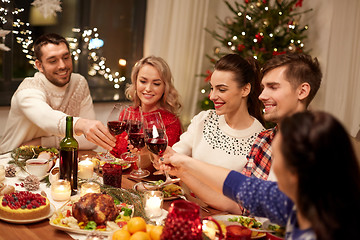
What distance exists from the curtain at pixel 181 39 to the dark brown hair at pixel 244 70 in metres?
2.53

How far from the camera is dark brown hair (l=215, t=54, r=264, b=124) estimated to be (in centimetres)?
236

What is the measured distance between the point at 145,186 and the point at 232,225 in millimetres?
592

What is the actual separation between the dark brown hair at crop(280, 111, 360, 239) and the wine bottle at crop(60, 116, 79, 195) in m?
1.18

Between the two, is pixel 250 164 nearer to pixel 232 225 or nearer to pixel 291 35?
pixel 232 225

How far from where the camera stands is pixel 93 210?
1.45m

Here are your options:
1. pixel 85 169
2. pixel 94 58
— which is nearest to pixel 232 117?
pixel 85 169

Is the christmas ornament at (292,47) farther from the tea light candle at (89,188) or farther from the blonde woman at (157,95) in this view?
the tea light candle at (89,188)

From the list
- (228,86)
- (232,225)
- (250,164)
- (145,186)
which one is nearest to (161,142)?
(145,186)

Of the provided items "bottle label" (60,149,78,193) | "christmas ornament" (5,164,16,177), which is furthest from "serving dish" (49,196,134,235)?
"christmas ornament" (5,164,16,177)

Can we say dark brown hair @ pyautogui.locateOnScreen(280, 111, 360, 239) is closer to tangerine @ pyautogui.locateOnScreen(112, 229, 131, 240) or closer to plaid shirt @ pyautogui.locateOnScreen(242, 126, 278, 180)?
tangerine @ pyautogui.locateOnScreen(112, 229, 131, 240)

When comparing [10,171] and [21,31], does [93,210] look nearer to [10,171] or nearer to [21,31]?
[10,171]

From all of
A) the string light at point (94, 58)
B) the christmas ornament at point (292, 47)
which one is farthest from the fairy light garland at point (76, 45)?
the christmas ornament at point (292, 47)

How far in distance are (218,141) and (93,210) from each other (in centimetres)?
115

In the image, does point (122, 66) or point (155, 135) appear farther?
point (122, 66)
